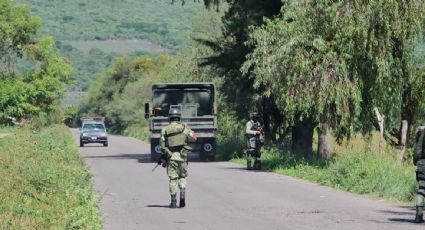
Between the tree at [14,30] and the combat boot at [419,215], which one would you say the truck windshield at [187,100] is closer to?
the combat boot at [419,215]

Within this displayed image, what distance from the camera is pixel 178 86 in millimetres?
38062

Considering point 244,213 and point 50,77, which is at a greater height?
point 50,77

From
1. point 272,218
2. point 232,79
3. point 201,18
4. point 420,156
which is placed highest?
point 201,18

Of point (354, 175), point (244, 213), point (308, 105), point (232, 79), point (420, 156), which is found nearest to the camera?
point (420, 156)

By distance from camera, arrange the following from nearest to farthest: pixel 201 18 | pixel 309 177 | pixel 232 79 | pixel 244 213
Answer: pixel 244 213, pixel 309 177, pixel 232 79, pixel 201 18

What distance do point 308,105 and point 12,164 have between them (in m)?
9.10

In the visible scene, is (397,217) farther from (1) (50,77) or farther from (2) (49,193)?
(1) (50,77)

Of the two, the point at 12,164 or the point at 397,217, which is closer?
the point at 397,217

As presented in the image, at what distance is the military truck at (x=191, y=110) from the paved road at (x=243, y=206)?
1026cm

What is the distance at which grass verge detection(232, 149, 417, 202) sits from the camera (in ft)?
64.8

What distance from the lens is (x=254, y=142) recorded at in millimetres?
29203

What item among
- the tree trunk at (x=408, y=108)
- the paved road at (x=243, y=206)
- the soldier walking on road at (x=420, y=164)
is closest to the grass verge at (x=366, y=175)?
the paved road at (x=243, y=206)

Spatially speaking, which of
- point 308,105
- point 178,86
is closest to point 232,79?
point 178,86

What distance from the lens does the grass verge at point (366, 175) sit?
778 inches
